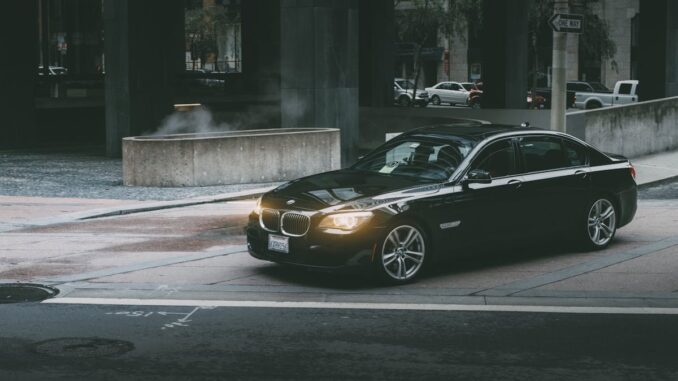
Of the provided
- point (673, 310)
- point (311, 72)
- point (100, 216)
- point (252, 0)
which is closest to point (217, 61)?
point (252, 0)

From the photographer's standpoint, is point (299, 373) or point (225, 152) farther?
point (225, 152)

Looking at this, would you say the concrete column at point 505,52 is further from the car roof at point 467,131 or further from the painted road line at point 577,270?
the car roof at point 467,131

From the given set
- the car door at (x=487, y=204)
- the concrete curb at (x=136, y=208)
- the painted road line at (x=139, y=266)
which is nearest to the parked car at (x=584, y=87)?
the concrete curb at (x=136, y=208)

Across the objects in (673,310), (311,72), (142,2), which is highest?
(142,2)

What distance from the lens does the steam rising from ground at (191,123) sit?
28.9 meters

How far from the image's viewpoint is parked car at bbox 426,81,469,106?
6310 centimetres

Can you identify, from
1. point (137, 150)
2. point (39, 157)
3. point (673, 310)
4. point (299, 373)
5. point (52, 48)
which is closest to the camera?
point (299, 373)

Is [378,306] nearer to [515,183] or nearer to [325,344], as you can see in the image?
[325,344]

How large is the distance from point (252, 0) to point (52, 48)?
17.4 meters

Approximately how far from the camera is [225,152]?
732 inches

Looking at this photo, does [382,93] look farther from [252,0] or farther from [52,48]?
[52,48]

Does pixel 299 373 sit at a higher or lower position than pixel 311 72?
lower

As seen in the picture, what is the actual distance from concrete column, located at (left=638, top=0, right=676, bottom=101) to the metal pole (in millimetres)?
19078

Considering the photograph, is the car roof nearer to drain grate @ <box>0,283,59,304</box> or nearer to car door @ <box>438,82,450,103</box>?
drain grate @ <box>0,283,59,304</box>
